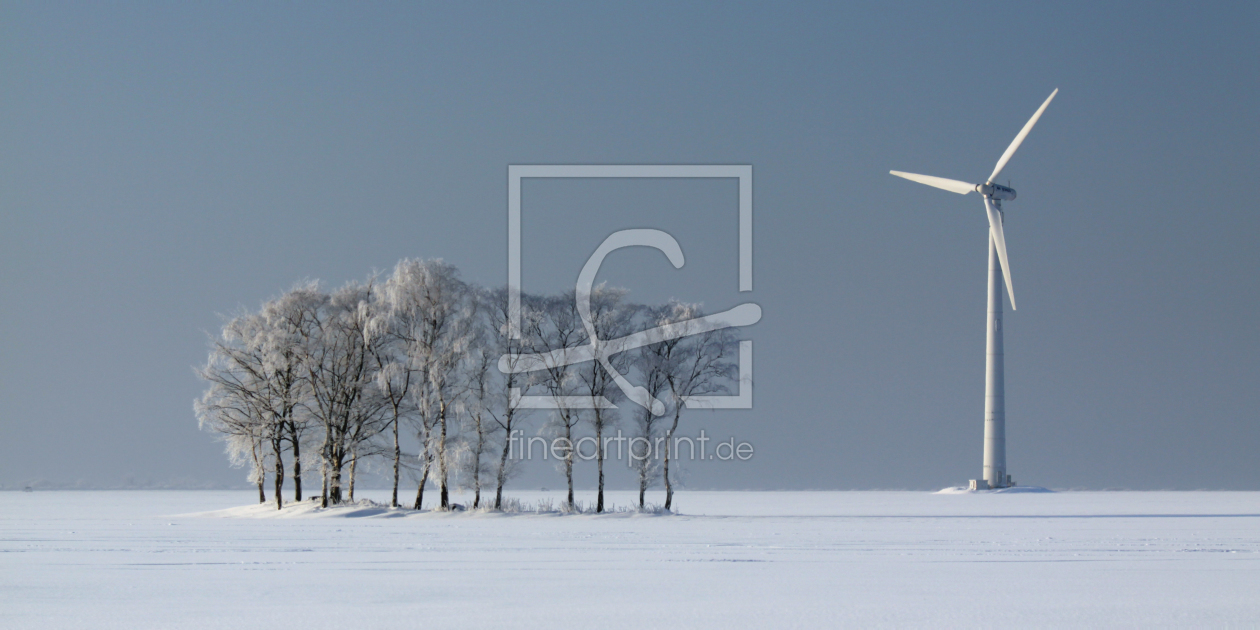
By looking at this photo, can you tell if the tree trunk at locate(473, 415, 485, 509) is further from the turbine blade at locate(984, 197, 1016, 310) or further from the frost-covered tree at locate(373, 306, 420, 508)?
the turbine blade at locate(984, 197, 1016, 310)

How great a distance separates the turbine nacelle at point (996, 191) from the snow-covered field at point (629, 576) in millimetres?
58311

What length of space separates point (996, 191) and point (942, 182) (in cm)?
565

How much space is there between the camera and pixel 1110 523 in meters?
47.7

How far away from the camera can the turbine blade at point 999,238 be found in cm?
8719

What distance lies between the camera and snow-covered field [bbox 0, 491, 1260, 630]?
59.6 feet

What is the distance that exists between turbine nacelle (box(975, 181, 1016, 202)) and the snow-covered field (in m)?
58.3

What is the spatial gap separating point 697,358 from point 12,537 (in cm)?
2879

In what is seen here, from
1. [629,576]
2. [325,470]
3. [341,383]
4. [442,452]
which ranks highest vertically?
[341,383]

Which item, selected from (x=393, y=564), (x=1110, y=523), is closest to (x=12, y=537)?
(x=393, y=564)

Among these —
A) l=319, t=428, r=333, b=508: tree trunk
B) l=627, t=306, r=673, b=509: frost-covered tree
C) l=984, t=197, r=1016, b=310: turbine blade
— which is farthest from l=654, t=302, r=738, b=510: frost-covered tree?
l=984, t=197, r=1016, b=310: turbine blade

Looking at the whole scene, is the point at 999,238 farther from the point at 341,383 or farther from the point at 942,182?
the point at 341,383

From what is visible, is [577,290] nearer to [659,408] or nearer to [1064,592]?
[659,408]

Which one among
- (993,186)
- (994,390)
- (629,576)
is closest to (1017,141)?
(993,186)

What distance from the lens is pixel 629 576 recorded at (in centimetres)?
2466
